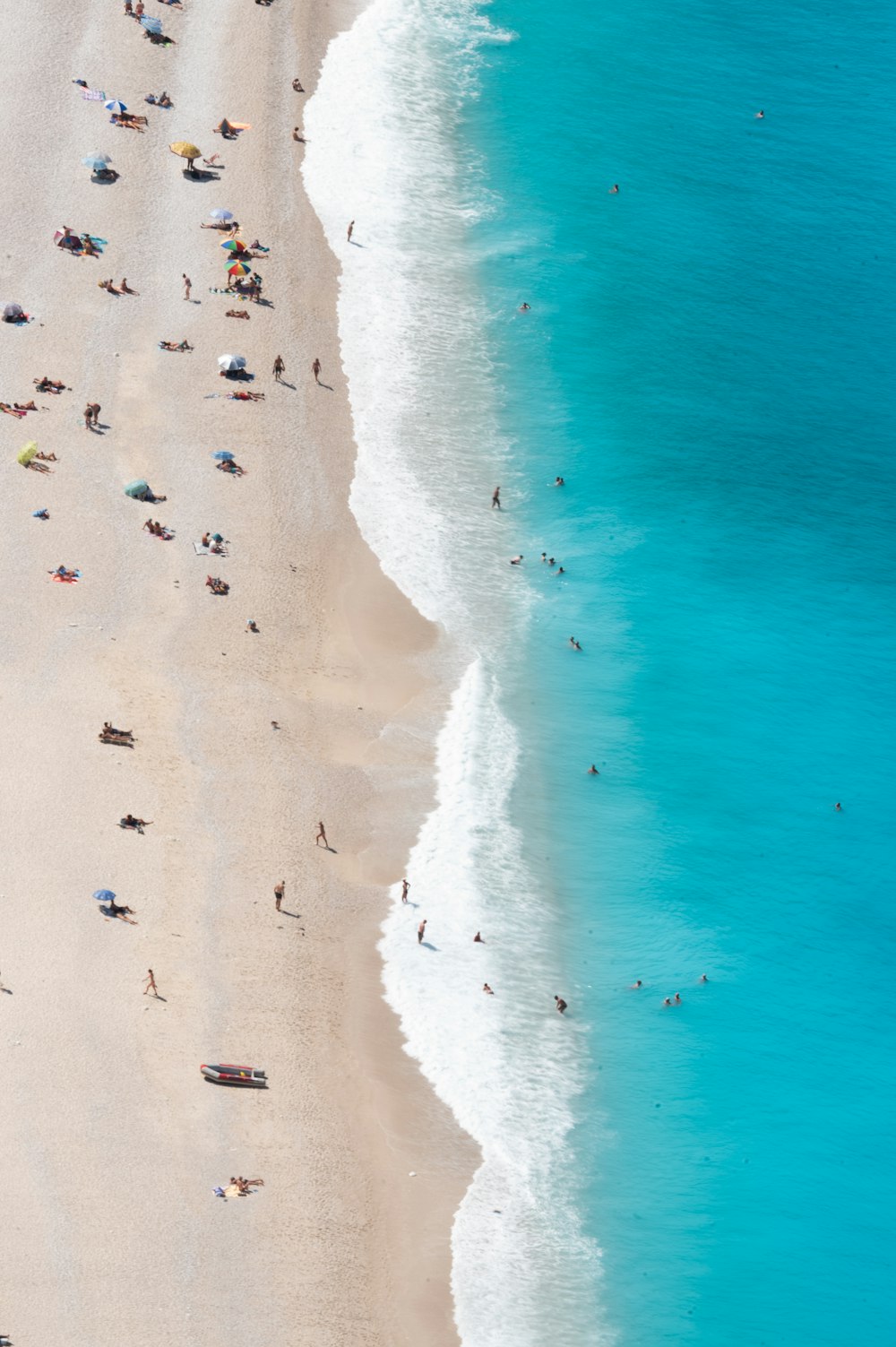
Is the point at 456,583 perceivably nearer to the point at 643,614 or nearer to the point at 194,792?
the point at 643,614

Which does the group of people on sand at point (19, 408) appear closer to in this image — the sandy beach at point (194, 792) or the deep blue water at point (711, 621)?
the sandy beach at point (194, 792)

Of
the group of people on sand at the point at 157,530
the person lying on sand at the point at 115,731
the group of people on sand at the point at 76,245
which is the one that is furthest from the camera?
the group of people on sand at the point at 76,245

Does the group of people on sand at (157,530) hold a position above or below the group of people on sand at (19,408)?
below

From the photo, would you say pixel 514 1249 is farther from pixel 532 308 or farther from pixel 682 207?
pixel 682 207

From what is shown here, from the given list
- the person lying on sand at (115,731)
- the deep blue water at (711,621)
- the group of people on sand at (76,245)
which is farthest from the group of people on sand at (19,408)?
the deep blue water at (711,621)

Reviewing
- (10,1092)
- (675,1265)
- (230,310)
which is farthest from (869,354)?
(10,1092)

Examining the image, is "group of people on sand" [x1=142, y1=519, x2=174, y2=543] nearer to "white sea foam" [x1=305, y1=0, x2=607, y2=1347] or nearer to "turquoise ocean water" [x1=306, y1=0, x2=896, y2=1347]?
"white sea foam" [x1=305, y1=0, x2=607, y2=1347]
